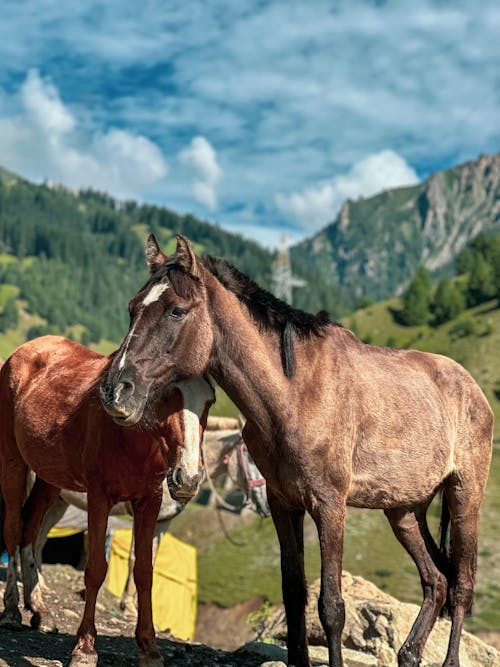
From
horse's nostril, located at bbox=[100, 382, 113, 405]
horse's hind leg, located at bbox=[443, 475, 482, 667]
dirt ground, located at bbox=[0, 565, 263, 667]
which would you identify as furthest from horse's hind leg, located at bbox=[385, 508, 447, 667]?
horse's nostril, located at bbox=[100, 382, 113, 405]

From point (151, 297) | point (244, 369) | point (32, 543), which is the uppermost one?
point (151, 297)

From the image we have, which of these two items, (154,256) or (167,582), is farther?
(167,582)

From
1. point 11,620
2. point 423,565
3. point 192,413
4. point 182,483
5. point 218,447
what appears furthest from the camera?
point 218,447

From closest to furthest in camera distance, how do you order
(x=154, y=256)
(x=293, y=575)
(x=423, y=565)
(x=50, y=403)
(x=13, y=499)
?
(x=154, y=256)
(x=293, y=575)
(x=50, y=403)
(x=423, y=565)
(x=13, y=499)

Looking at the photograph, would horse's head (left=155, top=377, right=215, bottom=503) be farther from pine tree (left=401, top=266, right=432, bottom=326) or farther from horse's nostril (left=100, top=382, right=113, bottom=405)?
pine tree (left=401, top=266, right=432, bottom=326)

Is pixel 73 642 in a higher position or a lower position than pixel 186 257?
lower

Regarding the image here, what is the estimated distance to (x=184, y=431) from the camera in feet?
19.6

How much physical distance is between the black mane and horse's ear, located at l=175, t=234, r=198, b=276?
0.33 metres

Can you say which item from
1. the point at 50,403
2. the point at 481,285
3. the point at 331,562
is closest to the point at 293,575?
the point at 331,562

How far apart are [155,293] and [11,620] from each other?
4.90 meters

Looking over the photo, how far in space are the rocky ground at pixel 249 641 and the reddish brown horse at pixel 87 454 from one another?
28.1 inches

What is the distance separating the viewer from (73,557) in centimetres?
1905

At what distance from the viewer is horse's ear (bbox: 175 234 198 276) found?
591 cm

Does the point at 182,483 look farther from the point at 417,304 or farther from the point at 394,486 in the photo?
the point at 417,304
